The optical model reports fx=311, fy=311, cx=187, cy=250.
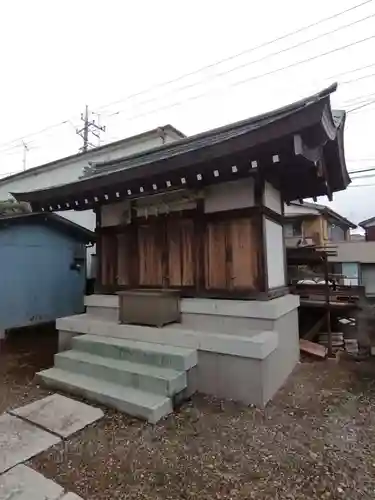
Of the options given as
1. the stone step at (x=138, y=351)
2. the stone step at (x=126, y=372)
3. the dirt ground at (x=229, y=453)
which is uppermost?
the stone step at (x=138, y=351)

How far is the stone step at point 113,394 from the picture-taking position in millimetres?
2916

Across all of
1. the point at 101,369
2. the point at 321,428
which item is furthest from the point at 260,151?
the point at 101,369

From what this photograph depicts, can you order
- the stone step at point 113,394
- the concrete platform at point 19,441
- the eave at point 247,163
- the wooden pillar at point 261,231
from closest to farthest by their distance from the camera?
1. the concrete platform at point 19,441
2. the stone step at point 113,394
3. the eave at point 247,163
4. the wooden pillar at point 261,231

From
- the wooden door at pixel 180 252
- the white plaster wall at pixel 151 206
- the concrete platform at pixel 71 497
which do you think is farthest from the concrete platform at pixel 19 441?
the white plaster wall at pixel 151 206

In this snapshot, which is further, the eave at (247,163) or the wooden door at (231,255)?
the wooden door at (231,255)

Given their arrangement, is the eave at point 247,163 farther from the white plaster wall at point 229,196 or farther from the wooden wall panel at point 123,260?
the wooden wall panel at point 123,260

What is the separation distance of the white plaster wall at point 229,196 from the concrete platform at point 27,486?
10.9 feet

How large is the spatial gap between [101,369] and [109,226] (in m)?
2.50

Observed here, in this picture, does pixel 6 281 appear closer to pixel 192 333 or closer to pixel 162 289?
pixel 162 289

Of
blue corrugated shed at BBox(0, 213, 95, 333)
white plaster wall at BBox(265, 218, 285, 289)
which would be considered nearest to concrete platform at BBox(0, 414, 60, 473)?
white plaster wall at BBox(265, 218, 285, 289)

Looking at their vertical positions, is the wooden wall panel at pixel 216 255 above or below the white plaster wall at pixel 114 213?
below

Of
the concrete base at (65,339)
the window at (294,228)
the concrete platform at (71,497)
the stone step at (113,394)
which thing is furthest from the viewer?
the window at (294,228)

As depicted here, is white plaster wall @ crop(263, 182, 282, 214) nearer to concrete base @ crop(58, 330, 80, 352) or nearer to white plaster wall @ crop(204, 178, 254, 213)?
white plaster wall @ crop(204, 178, 254, 213)

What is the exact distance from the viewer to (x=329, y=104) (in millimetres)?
2971
